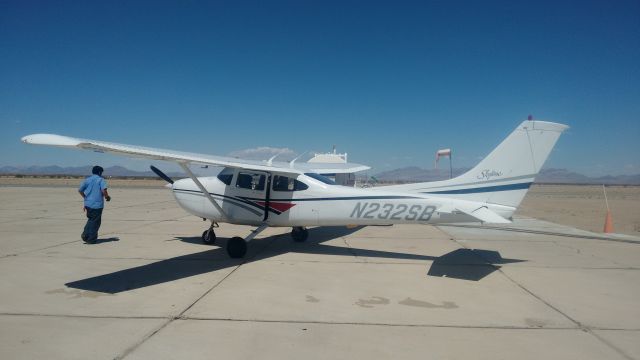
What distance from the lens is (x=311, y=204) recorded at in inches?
347

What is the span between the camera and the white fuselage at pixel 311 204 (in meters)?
7.85

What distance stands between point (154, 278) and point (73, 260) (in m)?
2.64

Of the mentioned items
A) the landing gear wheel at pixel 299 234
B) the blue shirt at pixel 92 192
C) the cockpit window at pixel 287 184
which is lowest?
the landing gear wheel at pixel 299 234

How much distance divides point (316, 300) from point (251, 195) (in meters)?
3.99

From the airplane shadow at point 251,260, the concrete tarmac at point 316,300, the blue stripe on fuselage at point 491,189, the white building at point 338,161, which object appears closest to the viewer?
the concrete tarmac at point 316,300

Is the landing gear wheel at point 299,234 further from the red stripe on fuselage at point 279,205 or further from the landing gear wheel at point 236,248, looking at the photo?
the landing gear wheel at point 236,248

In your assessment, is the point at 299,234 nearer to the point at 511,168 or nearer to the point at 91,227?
the point at 91,227

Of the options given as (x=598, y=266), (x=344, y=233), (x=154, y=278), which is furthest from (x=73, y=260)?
(x=598, y=266)

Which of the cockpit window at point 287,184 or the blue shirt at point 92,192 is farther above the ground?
the cockpit window at point 287,184

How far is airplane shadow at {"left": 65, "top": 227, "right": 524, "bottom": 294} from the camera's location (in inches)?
259

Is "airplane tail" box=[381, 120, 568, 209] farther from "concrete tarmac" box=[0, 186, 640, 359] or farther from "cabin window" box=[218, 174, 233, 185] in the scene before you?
"cabin window" box=[218, 174, 233, 185]

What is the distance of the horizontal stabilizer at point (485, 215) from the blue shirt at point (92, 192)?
29.5 ft

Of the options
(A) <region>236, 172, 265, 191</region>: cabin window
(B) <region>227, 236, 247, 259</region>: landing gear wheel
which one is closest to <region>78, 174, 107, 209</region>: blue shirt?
(A) <region>236, 172, 265, 191</region>: cabin window

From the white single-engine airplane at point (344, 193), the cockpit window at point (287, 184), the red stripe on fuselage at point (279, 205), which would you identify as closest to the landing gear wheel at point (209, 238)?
the white single-engine airplane at point (344, 193)
